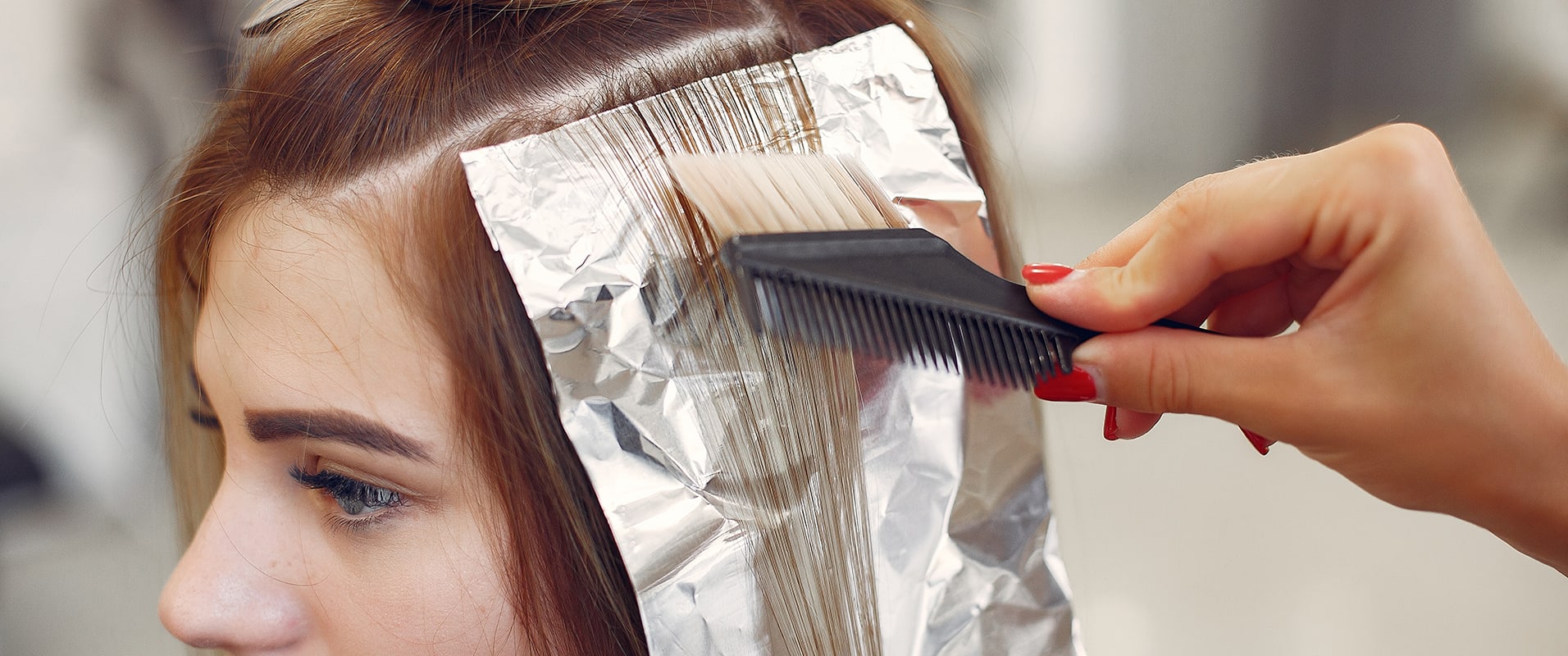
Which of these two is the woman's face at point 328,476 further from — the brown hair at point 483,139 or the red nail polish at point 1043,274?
the red nail polish at point 1043,274

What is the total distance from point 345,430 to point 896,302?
342 millimetres

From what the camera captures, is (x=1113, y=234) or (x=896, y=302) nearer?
(x=896, y=302)

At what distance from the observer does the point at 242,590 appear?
0.58m

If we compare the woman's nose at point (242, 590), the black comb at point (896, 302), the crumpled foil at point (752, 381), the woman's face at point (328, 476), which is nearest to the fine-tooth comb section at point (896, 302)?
→ the black comb at point (896, 302)

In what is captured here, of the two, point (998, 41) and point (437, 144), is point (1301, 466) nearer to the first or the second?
point (998, 41)

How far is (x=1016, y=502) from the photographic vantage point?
650 millimetres

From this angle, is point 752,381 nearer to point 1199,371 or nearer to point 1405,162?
point 1199,371

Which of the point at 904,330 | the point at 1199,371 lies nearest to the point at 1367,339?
the point at 1199,371

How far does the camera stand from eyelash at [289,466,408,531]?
1.83 ft

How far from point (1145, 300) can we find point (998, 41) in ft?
2.61

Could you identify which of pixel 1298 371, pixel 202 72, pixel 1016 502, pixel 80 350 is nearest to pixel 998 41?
pixel 1016 502

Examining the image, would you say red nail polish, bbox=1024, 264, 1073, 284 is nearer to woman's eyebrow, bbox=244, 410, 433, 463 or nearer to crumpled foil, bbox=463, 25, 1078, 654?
crumpled foil, bbox=463, 25, 1078, 654

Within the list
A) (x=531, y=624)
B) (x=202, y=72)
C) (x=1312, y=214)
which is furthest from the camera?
(x=202, y=72)

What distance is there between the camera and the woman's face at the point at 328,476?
0.54m
